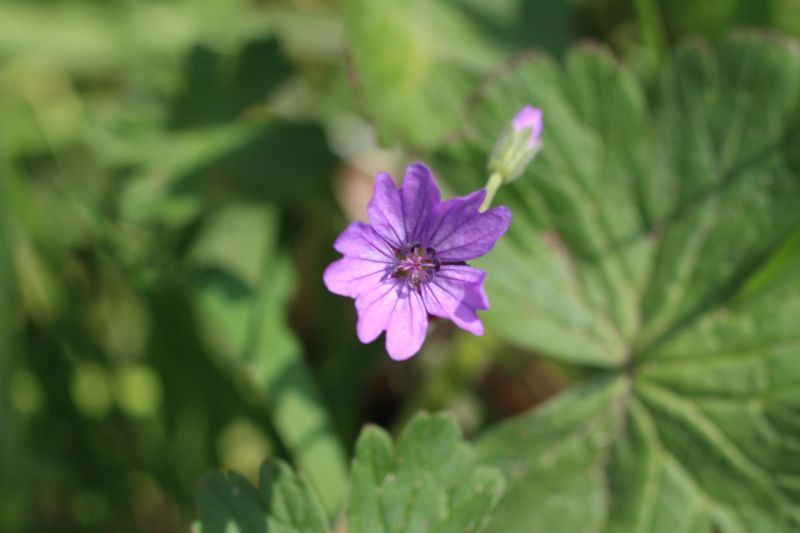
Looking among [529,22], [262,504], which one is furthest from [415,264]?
[529,22]

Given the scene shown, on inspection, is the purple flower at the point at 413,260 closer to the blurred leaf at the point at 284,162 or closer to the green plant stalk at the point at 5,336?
the blurred leaf at the point at 284,162

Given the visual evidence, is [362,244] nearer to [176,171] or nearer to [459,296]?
[459,296]

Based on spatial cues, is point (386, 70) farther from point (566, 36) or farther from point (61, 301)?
point (61, 301)

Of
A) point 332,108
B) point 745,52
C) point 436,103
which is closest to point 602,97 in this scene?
point 745,52

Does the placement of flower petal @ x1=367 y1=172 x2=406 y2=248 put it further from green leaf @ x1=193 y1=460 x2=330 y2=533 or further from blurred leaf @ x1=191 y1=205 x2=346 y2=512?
blurred leaf @ x1=191 y1=205 x2=346 y2=512

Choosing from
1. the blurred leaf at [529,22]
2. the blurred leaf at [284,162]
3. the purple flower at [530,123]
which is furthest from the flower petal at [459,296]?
the blurred leaf at [529,22]

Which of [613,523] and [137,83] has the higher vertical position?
[137,83]

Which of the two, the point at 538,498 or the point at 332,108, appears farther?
the point at 332,108
